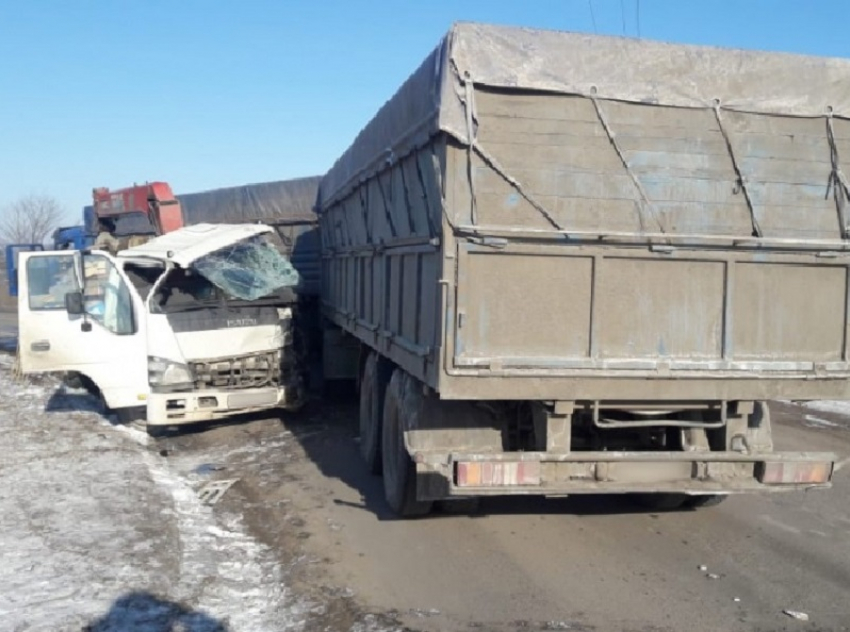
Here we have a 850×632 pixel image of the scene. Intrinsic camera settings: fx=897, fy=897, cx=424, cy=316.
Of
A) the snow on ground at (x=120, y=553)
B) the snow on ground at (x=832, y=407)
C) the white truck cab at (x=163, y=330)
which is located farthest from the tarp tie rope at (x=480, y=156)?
the snow on ground at (x=832, y=407)

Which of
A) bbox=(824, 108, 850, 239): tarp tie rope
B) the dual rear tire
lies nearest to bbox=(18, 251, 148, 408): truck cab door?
the dual rear tire

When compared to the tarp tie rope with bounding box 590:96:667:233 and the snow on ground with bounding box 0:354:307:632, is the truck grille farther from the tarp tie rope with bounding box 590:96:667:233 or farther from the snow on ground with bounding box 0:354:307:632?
the tarp tie rope with bounding box 590:96:667:233

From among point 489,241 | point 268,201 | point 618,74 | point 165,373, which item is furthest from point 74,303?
point 618,74

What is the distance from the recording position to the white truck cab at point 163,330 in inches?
398

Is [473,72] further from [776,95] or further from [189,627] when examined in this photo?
Result: [189,627]

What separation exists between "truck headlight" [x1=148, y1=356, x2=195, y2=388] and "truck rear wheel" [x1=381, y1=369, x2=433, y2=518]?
3584mm

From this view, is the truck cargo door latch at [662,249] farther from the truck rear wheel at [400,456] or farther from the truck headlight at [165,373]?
the truck headlight at [165,373]

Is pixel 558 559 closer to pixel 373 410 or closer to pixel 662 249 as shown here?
pixel 662 249

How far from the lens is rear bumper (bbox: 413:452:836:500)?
5633mm

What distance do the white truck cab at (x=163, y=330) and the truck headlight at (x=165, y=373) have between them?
1 cm

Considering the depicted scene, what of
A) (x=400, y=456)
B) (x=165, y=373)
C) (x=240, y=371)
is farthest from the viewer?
(x=240, y=371)

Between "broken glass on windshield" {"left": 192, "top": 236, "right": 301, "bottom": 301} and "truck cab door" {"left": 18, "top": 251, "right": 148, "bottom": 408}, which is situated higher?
"broken glass on windshield" {"left": 192, "top": 236, "right": 301, "bottom": 301}

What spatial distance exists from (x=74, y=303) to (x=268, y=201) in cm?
591

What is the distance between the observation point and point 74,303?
10086 millimetres
